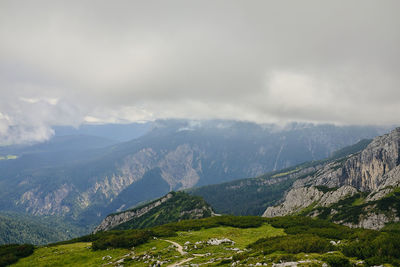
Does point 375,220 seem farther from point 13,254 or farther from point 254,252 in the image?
point 13,254

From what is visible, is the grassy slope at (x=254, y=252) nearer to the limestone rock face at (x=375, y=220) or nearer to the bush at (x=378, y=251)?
the bush at (x=378, y=251)

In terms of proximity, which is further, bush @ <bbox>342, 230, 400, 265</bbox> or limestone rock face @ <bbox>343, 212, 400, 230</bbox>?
limestone rock face @ <bbox>343, 212, 400, 230</bbox>

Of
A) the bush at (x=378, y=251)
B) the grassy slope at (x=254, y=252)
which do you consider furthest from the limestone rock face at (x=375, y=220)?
the bush at (x=378, y=251)

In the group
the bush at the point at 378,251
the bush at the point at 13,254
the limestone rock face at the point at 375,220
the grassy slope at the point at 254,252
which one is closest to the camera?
the bush at the point at 378,251

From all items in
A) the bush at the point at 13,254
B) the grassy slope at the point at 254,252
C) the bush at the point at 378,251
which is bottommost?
the bush at the point at 13,254

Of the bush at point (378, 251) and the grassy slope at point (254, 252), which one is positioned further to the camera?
the grassy slope at point (254, 252)

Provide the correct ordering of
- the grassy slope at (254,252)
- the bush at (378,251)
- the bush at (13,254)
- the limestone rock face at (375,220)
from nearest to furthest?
the bush at (378,251) → the grassy slope at (254,252) → the bush at (13,254) → the limestone rock face at (375,220)

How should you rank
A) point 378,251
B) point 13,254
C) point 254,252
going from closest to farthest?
1. point 378,251
2. point 254,252
3. point 13,254

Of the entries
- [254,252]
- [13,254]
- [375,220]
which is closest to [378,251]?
[254,252]

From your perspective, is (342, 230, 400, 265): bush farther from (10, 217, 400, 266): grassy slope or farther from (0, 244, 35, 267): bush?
(0, 244, 35, 267): bush

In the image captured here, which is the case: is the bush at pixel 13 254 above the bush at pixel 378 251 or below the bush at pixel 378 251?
below

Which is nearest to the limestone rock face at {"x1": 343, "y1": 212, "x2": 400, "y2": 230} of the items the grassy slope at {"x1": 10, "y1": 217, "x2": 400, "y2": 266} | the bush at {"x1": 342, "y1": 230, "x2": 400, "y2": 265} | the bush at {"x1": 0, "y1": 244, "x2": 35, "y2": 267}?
the grassy slope at {"x1": 10, "y1": 217, "x2": 400, "y2": 266}

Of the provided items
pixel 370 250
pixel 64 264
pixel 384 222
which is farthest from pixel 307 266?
pixel 384 222

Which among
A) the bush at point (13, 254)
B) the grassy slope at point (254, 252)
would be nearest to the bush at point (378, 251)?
the grassy slope at point (254, 252)
